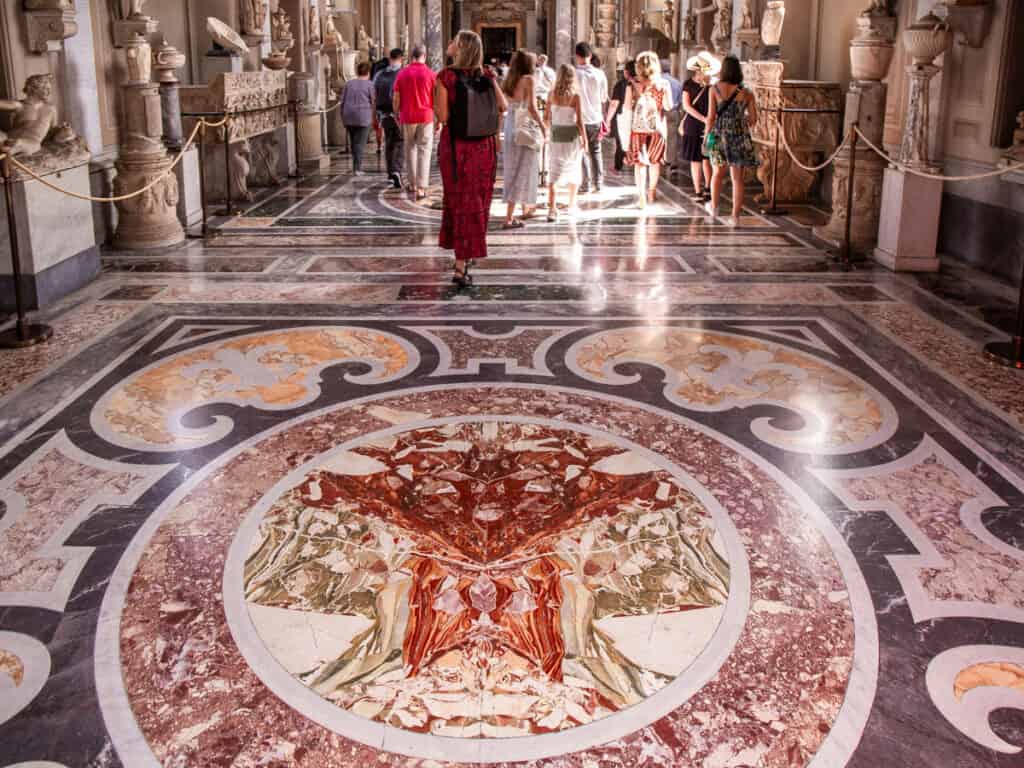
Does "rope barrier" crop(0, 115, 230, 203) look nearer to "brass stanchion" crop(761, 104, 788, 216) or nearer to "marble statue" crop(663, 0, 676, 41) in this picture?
"brass stanchion" crop(761, 104, 788, 216)

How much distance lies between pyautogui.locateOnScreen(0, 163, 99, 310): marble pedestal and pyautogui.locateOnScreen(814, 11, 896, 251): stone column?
18.2 feet

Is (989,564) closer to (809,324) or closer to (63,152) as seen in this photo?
(809,324)

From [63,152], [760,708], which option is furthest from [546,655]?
[63,152]

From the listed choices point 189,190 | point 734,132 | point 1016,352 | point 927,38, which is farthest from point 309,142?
point 1016,352

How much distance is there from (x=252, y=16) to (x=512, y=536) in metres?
10.2

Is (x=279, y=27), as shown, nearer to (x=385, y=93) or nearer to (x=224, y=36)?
(x=385, y=93)

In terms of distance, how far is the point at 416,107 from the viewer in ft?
32.2

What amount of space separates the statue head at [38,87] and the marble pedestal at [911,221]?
5.61 m

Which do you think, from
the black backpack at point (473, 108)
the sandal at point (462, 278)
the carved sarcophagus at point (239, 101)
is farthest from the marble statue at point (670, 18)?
A: the black backpack at point (473, 108)

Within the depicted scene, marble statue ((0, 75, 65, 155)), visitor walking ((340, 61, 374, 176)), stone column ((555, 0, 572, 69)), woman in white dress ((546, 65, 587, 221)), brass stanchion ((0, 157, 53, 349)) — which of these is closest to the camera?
brass stanchion ((0, 157, 53, 349))

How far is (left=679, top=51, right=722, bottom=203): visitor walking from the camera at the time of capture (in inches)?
380

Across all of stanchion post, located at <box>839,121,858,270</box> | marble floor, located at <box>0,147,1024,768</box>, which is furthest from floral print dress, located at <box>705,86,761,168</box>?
marble floor, located at <box>0,147,1024,768</box>

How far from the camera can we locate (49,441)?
3988 millimetres

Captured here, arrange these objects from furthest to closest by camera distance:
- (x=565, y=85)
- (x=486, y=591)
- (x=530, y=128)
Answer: (x=565, y=85) < (x=530, y=128) < (x=486, y=591)
